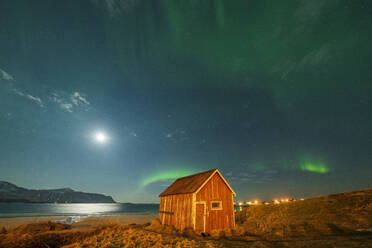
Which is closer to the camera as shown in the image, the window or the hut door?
the hut door

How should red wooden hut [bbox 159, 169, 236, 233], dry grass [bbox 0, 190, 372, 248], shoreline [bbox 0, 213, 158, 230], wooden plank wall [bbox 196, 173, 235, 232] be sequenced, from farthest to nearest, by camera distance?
shoreline [bbox 0, 213, 158, 230]
wooden plank wall [bbox 196, 173, 235, 232]
red wooden hut [bbox 159, 169, 236, 233]
dry grass [bbox 0, 190, 372, 248]

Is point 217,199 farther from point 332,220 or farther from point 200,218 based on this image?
point 332,220

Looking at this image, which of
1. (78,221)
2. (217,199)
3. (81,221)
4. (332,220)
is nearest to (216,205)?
(217,199)

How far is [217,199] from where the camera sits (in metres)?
19.8

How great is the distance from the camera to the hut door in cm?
1781

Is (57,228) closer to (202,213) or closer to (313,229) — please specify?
(202,213)

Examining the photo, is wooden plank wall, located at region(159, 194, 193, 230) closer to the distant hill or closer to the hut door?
the hut door

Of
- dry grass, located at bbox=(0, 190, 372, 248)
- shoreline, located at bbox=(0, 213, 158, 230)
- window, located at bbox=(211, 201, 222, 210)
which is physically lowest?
shoreline, located at bbox=(0, 213, 158, 230)

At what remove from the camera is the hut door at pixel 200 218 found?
17.8 meters

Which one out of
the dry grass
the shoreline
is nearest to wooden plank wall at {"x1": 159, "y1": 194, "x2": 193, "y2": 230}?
Result: the dry grass

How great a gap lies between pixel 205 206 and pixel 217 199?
1.81 m

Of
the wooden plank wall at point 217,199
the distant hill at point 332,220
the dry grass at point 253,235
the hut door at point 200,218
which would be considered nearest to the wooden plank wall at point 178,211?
the hut door at point 200,218

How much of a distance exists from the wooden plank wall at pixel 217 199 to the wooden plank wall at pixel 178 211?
157 cm

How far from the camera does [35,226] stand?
22.2 m
